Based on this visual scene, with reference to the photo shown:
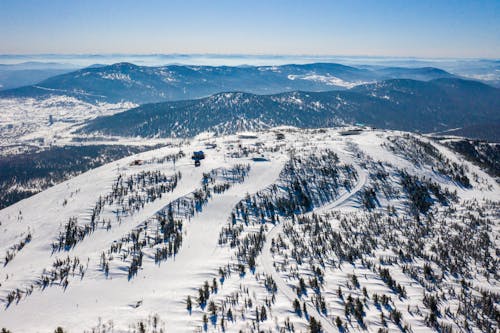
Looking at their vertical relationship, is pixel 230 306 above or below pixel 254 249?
above

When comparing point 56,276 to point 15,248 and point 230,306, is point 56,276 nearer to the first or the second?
point 15,248

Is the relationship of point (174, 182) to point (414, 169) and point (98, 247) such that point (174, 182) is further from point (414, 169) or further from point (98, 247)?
point (414, 169)

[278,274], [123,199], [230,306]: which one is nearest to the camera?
[230,306]

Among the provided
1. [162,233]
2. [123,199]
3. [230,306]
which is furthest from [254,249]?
[123,199]

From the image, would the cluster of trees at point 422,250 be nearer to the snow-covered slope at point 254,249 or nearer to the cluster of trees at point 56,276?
the snow-covered slope at point 254,249

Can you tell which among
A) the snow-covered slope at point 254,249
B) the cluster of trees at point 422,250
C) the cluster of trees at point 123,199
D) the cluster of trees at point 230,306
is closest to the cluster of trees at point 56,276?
the snow-covered slope at point 254,249

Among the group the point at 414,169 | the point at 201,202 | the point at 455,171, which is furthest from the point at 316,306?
the point at 455,171

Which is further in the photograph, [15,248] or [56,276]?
[15,248]

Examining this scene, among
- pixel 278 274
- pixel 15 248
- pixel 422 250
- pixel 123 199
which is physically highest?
pixel 278 274

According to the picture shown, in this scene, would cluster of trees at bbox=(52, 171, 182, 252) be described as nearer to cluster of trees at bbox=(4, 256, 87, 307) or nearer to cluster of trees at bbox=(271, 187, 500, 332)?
cluster of trees at bbox=(4, 256, 87, 307)
